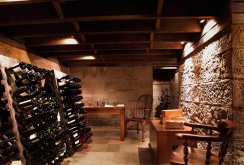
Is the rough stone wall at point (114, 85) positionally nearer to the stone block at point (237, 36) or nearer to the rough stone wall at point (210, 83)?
the rough stone wall at point (210, 83)

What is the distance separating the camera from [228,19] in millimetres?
2453

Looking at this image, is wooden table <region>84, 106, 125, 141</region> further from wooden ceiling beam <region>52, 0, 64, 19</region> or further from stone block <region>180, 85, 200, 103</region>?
wooden ceiling beam <region>52, 0, 64, 19</region>

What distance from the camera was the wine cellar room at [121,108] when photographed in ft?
7.85

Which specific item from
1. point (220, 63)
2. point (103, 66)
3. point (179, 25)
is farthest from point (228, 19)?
point (103, 66)

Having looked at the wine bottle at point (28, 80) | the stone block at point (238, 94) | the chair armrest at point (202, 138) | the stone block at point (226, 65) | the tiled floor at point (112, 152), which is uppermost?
the stone block at point (226, 65)

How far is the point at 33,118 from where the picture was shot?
2.87 m

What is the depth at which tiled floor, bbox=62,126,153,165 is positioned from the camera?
3703 millimetres

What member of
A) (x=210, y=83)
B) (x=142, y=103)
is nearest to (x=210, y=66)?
(x=210, y=83)

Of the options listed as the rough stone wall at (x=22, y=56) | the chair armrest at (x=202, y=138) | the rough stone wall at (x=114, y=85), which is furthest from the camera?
the rough stone wall at (x=114, y=85)

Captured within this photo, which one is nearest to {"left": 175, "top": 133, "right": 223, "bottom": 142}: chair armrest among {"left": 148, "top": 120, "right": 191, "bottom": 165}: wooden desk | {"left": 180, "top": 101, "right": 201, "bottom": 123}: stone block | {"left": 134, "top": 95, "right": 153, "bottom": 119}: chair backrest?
{"left": 148, "top": 120, "right": 191, "bottom": 165}: wooden desk

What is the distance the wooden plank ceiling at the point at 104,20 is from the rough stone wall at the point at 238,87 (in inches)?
16.9

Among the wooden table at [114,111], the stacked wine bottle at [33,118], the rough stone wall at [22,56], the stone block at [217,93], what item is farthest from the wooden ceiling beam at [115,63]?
the stacked wine bottle at [33,118]

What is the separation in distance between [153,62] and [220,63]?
13.5ft

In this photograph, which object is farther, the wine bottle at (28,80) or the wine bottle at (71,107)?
the wine bottle at (71,107)
